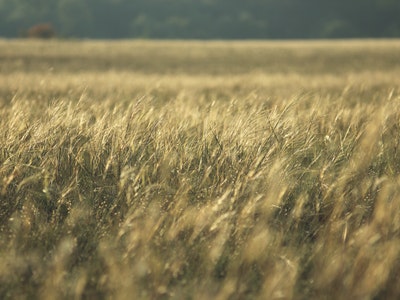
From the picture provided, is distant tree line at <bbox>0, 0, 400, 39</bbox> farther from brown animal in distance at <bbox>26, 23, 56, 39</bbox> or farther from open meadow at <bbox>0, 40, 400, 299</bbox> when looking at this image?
open meadow at <bbox>0, 40, 400, 299</bbox>

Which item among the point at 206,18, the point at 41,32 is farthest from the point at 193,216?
the point at 206,18

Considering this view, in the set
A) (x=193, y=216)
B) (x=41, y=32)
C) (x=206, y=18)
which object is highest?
(x=193, y=216)

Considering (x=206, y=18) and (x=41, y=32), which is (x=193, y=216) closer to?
(x=41, y=32)

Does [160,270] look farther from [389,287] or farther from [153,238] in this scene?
[389,287]

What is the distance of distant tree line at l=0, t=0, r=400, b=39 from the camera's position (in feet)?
243

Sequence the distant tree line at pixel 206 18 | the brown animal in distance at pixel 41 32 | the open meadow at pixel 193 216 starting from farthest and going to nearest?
the distant tree line at pixel 206 18 → the brown animal in distance at pixel 41 32 → the open meadow at pixel 193 216

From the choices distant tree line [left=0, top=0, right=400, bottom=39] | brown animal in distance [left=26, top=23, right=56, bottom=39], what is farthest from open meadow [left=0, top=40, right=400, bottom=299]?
distant tree line [left=0, top=0, right=400, bottom=39]

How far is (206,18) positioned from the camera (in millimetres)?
82875

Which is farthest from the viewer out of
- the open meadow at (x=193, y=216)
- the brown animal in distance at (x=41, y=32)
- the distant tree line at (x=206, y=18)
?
the distant tree line at (x=206, y=18)

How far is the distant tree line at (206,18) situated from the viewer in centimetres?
Result: 7406

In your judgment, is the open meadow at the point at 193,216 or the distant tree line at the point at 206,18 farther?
the distant tree line at the point at 206,18

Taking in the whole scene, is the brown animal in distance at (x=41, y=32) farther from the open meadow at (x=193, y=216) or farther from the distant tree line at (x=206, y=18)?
the open meadow at (x=193, y=216)

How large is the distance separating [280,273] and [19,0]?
280ft

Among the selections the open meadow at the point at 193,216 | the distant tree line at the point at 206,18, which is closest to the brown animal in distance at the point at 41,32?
the distant tree line at the point at 206,18
